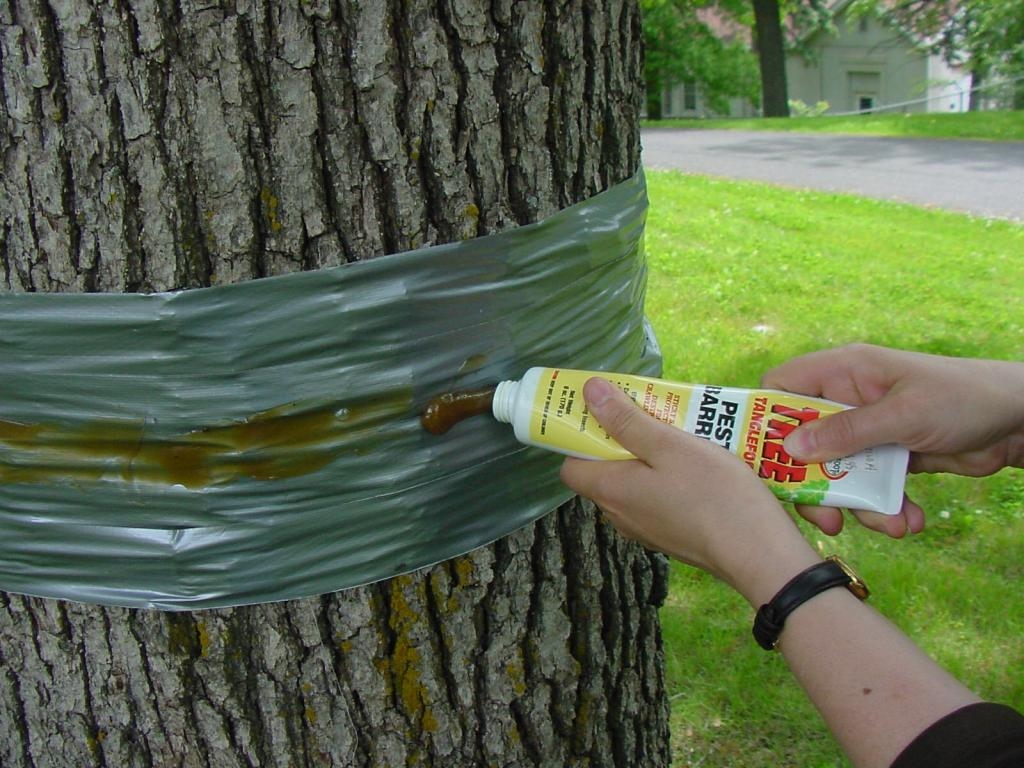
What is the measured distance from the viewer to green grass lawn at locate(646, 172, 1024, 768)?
8.73 ft

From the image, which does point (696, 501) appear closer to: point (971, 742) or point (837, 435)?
point (837, 435)

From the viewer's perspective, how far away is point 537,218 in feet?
4.42

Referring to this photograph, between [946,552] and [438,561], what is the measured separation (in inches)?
101

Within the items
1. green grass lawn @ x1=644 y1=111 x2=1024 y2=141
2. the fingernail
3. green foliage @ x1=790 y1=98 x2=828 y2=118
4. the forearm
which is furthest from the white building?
the forearm

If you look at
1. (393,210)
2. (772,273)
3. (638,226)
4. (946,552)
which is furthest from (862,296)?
(393,210)

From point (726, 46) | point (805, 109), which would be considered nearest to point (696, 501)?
point (726, 46)

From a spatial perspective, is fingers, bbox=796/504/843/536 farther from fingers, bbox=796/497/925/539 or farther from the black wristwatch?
the black wristwatch

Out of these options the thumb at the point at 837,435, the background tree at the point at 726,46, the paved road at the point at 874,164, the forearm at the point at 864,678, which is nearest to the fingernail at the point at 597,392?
the thumb at the point at 837,435

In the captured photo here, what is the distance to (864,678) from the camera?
1.08 m

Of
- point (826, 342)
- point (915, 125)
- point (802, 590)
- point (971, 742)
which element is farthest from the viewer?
point (915, 125)

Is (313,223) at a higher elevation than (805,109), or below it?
below

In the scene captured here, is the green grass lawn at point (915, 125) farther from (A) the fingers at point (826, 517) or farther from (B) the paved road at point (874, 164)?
(A) the fingers at point (826, 517)

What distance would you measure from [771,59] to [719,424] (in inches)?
931

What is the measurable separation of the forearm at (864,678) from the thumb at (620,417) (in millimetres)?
280
